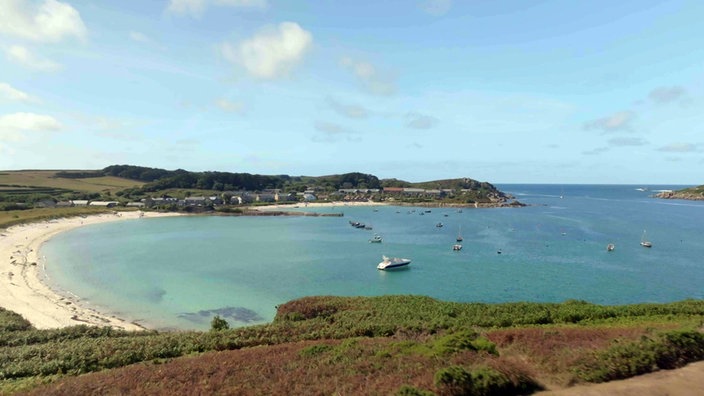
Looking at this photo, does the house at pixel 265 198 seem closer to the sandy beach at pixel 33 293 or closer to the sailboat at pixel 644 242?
the sandy beach at pixel 33 293

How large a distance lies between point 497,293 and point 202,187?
15568 cm

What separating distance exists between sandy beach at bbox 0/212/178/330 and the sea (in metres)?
1.47

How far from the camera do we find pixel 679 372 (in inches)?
489

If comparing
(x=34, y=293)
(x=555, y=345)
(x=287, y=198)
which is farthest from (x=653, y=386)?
(x=287, y=198)

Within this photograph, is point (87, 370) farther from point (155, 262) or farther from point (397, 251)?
point (397, 251)

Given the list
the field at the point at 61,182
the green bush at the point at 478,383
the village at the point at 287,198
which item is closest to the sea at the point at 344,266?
the green bush at the point at 478,383

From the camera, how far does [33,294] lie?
118ft

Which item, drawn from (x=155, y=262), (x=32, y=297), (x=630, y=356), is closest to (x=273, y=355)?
(x=630, y=356)

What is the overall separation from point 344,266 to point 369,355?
36883 mm

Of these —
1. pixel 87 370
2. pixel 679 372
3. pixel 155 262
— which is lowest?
pixel 155 262

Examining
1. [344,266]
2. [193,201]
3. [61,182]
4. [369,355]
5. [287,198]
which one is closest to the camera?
[369,355]

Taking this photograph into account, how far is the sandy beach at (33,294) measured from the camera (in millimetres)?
29442

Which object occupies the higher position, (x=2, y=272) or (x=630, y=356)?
(x=630, y=356)

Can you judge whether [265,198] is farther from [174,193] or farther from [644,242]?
[644,242]
